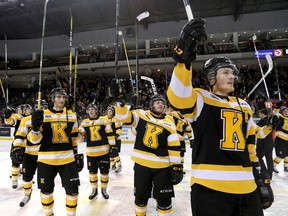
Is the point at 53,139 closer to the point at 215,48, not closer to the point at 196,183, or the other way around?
the point at 196,183

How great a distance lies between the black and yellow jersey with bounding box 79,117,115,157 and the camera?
444 centimetres

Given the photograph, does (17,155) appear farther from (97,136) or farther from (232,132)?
(232,132)

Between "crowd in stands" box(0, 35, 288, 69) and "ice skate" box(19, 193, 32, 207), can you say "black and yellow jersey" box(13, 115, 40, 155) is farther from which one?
"crowd in stands" box(0, 35, 288, 69)

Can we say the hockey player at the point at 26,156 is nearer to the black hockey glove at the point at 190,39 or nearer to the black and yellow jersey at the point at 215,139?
the black and yellow jersey at the point at 215,139

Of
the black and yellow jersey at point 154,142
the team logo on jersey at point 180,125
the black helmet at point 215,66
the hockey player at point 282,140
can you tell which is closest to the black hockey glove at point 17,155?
the black and yellow jersey at point 154,142

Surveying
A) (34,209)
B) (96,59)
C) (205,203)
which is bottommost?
(34,209)

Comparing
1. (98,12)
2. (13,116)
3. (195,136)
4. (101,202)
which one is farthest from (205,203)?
(98,12)

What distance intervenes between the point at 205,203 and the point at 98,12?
62.9 ft

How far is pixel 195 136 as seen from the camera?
1672 millimetres

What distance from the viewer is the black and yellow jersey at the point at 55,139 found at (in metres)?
3.09

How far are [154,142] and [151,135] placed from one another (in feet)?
0.32

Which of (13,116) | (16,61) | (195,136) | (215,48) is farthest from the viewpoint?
(16,61)

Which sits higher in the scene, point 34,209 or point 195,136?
point 195,136

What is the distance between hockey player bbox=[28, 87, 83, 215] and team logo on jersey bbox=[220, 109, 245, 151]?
2.26m
